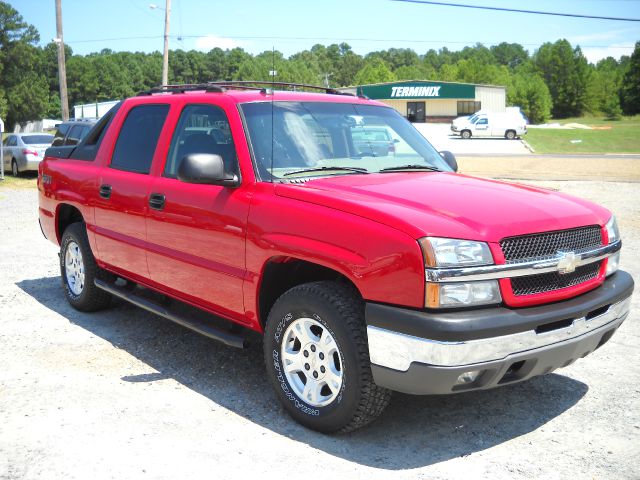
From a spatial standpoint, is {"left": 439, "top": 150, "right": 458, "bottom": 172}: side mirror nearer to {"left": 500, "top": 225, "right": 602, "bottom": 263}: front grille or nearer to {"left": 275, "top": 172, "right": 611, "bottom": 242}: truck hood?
{"left": 275, "top": 172, "right": 611, "bottom": 242}: truck hood

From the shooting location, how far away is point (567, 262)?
367 cm

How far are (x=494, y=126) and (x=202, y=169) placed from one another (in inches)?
2057

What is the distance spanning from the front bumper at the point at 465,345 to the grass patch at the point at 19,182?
60.6ft

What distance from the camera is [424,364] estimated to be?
3332 mm

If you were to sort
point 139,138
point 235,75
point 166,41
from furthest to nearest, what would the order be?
Answer: point 235,75 → point 166,41 → point 139,138

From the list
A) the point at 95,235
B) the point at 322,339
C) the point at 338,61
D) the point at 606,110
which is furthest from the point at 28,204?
the point at 338,61

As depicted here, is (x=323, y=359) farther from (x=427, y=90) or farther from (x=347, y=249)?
(x=427, y=90)

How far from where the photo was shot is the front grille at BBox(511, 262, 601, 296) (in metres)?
3.54

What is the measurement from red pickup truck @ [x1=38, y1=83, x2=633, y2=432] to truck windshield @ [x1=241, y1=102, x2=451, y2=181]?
0.01 meters

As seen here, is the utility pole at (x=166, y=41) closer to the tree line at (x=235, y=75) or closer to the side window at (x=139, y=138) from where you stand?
the side window at (x=139, y=138)

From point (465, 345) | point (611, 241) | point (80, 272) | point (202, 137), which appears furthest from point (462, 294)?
point (80, 272)

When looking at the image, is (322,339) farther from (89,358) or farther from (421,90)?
(421,90)

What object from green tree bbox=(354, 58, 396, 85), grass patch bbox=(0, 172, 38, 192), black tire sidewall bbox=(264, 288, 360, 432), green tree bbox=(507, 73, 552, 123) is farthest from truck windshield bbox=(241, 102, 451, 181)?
green tree bbox=(354, 58, 396, 85)

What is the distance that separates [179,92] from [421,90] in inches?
3115
